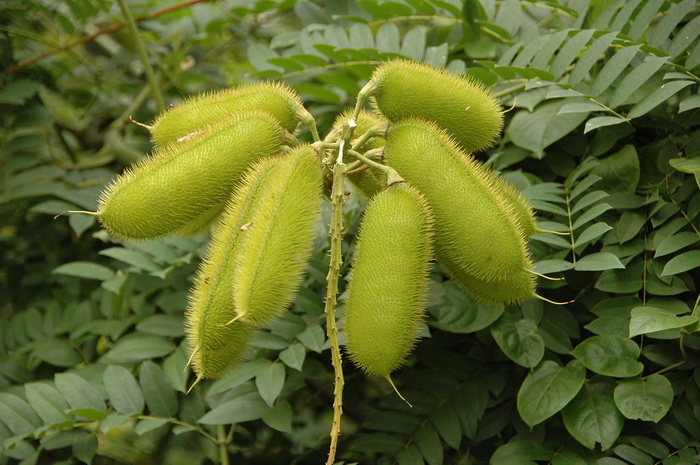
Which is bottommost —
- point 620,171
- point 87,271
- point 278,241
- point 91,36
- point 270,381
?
point 87,271

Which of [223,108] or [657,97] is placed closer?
[223,108]

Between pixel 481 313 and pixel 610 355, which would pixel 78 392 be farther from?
pixel 610 355

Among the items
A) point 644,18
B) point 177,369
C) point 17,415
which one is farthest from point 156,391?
point 644,18

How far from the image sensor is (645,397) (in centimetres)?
133

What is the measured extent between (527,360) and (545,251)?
0.29 meters

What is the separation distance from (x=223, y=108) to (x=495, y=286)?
2.05 ft

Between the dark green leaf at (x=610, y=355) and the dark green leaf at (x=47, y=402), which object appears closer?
the dark green leaf at (x=610, y=355)

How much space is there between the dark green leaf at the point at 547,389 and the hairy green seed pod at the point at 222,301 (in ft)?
2.04

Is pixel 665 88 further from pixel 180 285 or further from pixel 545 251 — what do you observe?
pixel 180 285

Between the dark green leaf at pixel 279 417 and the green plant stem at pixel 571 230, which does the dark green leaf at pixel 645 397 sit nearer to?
the green plant stem at pixel 571 230

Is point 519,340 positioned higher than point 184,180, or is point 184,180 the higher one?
point 184,180

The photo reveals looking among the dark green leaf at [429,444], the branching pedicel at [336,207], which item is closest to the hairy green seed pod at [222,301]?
the branching pedicel at [336,207]

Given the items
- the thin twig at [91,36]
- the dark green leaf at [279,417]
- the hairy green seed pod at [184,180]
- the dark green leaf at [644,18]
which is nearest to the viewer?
the hairy green seed pod at [184,180]

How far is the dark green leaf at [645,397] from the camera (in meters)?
1.30
